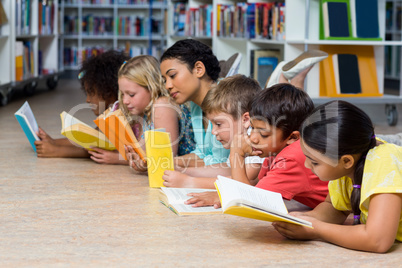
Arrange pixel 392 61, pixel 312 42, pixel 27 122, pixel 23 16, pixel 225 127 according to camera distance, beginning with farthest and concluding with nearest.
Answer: pixel 392 61 < pixel 23 16 < pixel 312 42 < pixel 27 122 < pixel 225 127

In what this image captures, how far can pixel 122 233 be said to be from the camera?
131cm

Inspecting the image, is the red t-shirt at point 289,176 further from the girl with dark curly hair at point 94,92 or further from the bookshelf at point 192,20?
the bookshelf at point 192,20

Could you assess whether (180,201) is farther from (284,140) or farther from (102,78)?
(102,78)

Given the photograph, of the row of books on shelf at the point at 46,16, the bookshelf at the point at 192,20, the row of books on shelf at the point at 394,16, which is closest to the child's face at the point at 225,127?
the bookshelf at the point at 192,20

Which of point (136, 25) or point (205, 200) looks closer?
point (205, 200)

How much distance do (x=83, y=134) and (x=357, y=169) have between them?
4.05 ft

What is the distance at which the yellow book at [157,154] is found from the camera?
68.9 inches

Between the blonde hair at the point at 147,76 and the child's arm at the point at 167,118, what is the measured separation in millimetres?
50

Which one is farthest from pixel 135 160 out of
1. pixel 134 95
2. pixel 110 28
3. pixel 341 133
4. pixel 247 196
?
pixel 110 28

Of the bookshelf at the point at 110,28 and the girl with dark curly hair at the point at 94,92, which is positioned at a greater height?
the bookshelf at the point at 110,28

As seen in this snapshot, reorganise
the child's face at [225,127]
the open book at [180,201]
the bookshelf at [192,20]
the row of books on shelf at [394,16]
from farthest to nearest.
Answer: the row of books on shelf at [394,16], the bookshelf at [192,20], the child's face at [225,127], the open book at [180,201]

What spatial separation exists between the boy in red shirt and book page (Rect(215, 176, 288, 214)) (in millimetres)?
112

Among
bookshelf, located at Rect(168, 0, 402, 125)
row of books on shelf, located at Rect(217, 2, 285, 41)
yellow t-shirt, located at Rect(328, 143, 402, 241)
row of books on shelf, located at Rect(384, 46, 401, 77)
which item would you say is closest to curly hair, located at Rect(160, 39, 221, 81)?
yellow t-shirt, located at Rect(328, 143, 402, 241)

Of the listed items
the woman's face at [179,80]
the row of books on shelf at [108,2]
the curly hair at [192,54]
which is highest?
the row of books on shelf at [108,2]
